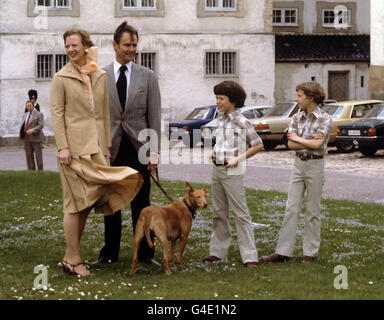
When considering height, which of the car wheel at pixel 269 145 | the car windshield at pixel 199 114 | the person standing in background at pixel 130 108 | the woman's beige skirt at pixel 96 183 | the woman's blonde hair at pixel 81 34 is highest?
the woman's blonde hair at pixel 81 34

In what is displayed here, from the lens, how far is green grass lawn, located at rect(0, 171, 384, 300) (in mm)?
6133

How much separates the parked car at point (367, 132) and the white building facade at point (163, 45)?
12262 millimetres

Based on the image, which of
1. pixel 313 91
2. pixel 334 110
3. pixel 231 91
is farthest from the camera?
pixel 334 110

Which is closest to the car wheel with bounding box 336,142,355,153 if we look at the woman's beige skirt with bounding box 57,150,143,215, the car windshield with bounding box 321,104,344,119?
the car windshield with bounding box 321,104,344,119

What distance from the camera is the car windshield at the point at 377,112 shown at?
22.7 m

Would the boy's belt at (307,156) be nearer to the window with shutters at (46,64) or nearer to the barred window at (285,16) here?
the window with shutters at (46,64)

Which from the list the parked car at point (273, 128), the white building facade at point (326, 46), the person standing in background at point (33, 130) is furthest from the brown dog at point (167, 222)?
the white building facade at point (326, 46)

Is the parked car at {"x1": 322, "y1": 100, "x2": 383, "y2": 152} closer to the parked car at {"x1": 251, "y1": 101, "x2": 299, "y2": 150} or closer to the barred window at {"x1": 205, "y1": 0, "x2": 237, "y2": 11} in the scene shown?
the parked car at {"x1": 251, "y1": 101, "x2": 299, "y2": 150}

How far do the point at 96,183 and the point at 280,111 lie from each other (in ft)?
67.3

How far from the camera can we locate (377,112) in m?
23.0

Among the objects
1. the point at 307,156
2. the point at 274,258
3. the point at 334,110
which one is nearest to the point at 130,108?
the point at 307,156

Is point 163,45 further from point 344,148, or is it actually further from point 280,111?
point 344,148

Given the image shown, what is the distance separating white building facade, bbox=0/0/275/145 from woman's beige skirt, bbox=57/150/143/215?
26.0 meters
